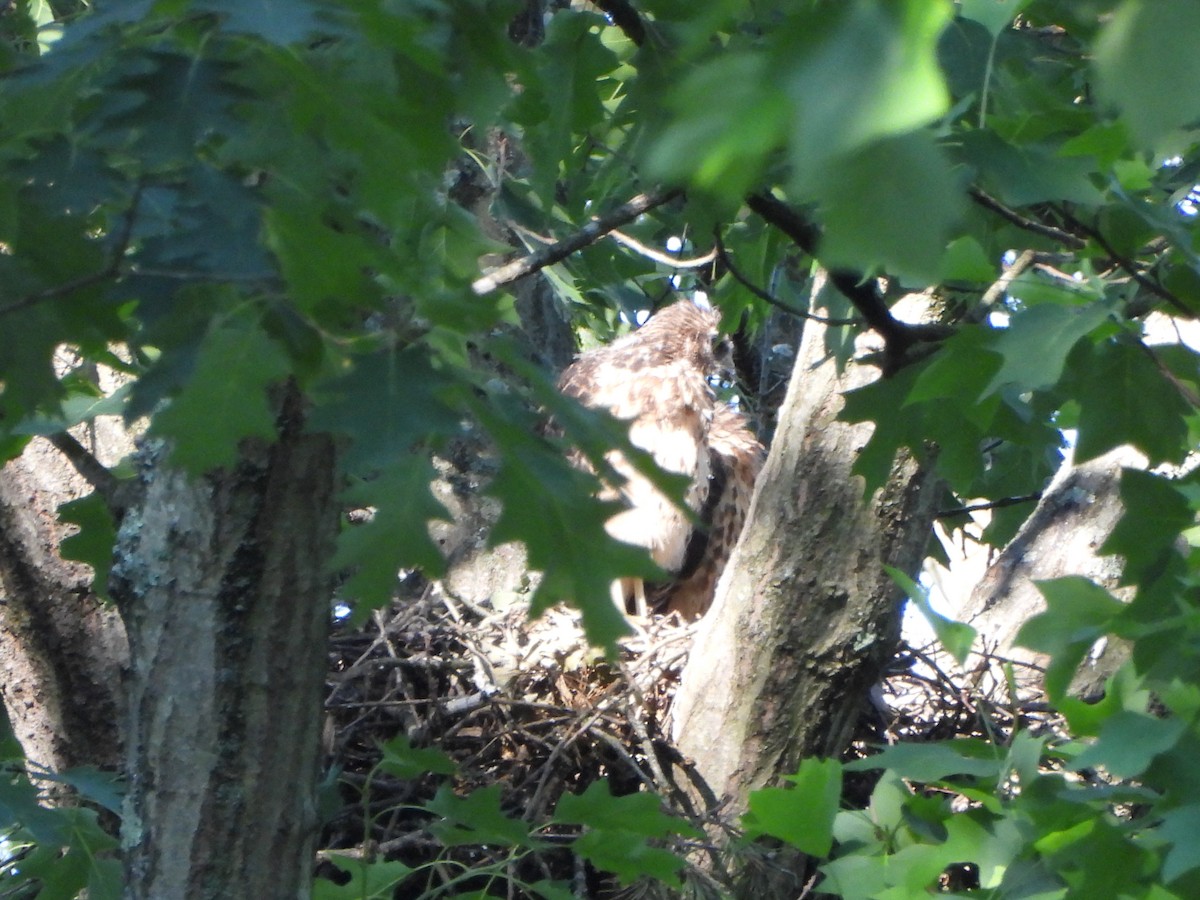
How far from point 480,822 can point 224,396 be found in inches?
39.7

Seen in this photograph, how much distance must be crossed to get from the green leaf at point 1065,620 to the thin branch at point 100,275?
1.34 m

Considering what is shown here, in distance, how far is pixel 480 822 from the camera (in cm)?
182

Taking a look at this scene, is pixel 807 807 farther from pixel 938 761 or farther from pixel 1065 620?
pixel 1065 620

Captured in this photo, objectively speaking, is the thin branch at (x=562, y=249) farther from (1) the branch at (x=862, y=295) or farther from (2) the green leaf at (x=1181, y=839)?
(2) the green leaf at (x=1181, y=839)

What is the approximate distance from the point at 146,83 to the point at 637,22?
2.69 feet

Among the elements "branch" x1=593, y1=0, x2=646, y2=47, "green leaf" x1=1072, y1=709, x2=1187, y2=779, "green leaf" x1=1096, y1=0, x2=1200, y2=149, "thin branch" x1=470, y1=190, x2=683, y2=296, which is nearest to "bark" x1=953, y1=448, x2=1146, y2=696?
"green leaf" x1=1072, y1=709, x2=1187, y2=779

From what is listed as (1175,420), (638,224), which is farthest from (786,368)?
(1175,420)

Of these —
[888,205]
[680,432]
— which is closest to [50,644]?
[680,432]

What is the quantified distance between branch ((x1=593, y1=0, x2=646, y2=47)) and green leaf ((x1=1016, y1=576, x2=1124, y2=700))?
37.0 inches

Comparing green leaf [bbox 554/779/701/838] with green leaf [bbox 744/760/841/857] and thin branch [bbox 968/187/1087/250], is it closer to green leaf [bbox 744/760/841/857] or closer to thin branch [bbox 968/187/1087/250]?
green leaf [bbox 744/760/841/857]

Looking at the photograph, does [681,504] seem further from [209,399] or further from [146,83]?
[146,83]

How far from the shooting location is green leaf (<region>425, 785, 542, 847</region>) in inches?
71.4

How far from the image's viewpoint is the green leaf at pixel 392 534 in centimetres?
100

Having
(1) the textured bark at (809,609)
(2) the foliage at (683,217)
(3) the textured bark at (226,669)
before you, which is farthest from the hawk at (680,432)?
(3) the textured bark at (226,669)
